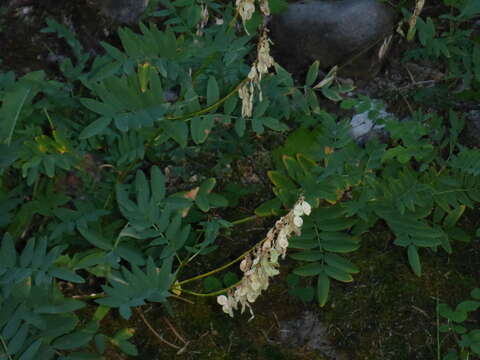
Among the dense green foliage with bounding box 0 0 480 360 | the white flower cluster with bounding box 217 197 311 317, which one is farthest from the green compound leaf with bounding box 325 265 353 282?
the white flower cluster with bounding box 217 197 311 317

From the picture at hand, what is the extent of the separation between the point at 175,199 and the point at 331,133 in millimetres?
735

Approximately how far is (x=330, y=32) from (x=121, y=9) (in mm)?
1117

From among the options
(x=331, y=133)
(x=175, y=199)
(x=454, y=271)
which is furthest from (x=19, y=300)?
(x=454, y=271)

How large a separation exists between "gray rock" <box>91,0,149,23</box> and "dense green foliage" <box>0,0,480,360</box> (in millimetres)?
487

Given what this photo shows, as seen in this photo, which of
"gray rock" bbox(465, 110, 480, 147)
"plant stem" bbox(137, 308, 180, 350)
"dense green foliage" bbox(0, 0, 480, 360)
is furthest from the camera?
"gray rock" bbox(465, 110, 480, 147)

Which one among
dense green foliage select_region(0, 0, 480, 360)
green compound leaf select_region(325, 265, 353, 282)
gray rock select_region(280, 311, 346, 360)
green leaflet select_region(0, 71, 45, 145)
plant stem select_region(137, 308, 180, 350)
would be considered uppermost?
green leaflet select_region(0, 71, 45, 145)

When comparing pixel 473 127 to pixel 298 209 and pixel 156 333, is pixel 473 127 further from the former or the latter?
pixel 156 333

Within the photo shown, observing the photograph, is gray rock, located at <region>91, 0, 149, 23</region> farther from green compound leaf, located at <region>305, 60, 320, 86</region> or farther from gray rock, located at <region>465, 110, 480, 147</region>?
gray rock, located at <region>465, 110, 480, 147</region>

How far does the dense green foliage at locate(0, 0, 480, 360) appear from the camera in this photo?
2.10 meters

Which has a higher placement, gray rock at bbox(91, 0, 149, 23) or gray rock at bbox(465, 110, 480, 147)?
gray rock at bbox(91, 0, 149, 23)

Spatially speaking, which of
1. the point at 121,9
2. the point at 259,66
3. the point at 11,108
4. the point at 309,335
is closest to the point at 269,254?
the point at 259,66

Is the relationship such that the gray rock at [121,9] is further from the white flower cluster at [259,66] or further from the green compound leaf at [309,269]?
the green compound leaf at [309,269]

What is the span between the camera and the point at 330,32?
3.20m

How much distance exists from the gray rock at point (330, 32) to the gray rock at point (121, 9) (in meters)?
0.73
